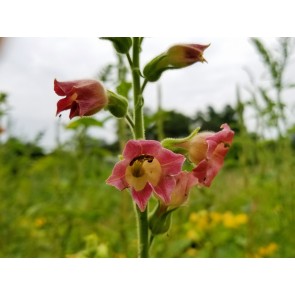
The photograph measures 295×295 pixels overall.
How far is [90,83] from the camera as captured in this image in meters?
0.56

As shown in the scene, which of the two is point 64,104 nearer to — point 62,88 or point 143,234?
point 62,88

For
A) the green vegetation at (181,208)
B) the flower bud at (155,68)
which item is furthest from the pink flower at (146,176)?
the green vegetation at (181,208)

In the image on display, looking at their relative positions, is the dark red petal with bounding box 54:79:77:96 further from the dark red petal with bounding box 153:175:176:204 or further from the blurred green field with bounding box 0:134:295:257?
the blurred green field with bounding box 0:134:295:257

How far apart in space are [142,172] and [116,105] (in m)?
0.09

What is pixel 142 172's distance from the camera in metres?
0.55

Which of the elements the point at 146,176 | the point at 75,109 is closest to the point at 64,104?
the point at 75,109

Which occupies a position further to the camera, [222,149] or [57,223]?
[57,223]

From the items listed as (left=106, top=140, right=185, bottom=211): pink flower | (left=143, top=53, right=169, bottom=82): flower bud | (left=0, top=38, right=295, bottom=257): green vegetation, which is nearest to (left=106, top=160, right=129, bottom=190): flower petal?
(left=106, top=140, right=185, bottom=211): pink flower

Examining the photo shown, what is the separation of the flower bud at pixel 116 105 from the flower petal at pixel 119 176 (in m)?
0.08

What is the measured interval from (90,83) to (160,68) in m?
0.09

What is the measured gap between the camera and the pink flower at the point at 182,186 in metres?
0.56

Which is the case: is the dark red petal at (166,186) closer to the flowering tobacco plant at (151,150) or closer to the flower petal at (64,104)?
the flowering tobacco plant at (151,150)
